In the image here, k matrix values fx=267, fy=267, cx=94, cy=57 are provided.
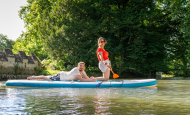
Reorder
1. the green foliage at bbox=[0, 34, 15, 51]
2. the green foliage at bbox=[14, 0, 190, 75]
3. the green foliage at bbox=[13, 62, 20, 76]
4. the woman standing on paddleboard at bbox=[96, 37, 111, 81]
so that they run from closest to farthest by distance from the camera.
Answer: the woman standing on paddleboard at bbox=[96, 37, 111, 81], the green foliage at bbox=[13, 62, 20, 76], the green foliage at bbox=[14, 0, 190, 75], the green foliage at bbox=[0, 34, 15, 51]

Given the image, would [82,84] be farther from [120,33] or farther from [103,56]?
[120,33]

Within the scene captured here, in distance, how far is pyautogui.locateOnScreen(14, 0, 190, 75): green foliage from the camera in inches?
827

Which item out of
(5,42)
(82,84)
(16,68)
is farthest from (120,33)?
(5,42)

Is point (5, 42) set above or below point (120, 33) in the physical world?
above

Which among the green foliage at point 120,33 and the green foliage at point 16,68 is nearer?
the green foliage at point 16,68

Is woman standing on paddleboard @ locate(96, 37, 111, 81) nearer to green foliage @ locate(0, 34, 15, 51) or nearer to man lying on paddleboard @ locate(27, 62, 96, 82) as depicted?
man lying on paddleboard @ locate(27, 62, 96, 82)

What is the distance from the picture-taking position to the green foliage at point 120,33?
21.0 meters

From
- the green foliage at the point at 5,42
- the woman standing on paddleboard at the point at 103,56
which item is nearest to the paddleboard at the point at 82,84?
the woman standing on paddleboard at the point at 103,56

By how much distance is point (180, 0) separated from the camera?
20391 millimetres

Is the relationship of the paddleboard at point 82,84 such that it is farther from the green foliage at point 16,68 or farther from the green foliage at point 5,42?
the green foliage at point 5,42

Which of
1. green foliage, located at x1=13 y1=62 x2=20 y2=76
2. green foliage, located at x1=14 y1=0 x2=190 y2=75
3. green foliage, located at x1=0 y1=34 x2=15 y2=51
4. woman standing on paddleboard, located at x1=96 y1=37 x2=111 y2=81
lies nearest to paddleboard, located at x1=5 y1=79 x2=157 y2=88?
woman standing on paddleboard, located at x1=96 y1=37 x2=111 y2=81

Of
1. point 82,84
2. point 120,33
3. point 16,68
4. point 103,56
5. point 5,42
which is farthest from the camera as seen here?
point 5,42

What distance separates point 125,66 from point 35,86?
1257 cm

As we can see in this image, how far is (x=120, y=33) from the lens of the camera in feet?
75.7
